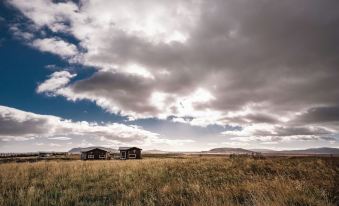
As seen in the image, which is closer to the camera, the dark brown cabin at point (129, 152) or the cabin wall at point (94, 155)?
the cabin wall at point (94, 155)

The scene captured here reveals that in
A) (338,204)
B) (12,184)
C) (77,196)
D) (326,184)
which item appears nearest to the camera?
(338,204)

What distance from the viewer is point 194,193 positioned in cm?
689

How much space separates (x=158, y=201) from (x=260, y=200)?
252 centimetres

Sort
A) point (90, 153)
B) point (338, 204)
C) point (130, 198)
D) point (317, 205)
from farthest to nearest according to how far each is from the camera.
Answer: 1. point (90, 153)
2. point (130, 198)
3. point (338, 204)
4. point (317, 205)

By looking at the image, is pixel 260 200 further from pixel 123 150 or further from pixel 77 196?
pixel 123 150

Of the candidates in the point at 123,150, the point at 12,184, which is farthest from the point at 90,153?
the point at 12,184

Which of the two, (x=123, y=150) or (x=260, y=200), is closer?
(x=260, y=200)

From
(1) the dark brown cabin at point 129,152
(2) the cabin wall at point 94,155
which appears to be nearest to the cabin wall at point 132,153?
(1) the dark brown cabin at point 129,152

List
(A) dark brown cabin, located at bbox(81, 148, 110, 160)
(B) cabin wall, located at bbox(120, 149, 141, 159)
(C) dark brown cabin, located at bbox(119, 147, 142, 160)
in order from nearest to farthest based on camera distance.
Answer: (A) dark brown cabin, located at bbox(81, 148, 110, 160) < (B) cabin wall, located at bbox(120, 149, 141, 159) < (C) dark brown cabin, located at bbox(119, 147, 142, 160)

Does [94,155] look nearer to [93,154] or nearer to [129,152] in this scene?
[93,154]

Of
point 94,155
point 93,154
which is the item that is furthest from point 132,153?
point 93,154

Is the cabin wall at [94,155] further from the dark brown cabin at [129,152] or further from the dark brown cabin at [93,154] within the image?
the dark brown cabin at [129,152]

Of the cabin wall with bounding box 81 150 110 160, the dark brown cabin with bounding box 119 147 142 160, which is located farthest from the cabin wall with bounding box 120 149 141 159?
the cabin wall with bounding box 81 150 110 160

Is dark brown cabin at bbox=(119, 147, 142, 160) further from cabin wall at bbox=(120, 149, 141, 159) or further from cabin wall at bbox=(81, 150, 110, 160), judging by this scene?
cabin wall at bbox=(81, 150, 110, 160)
